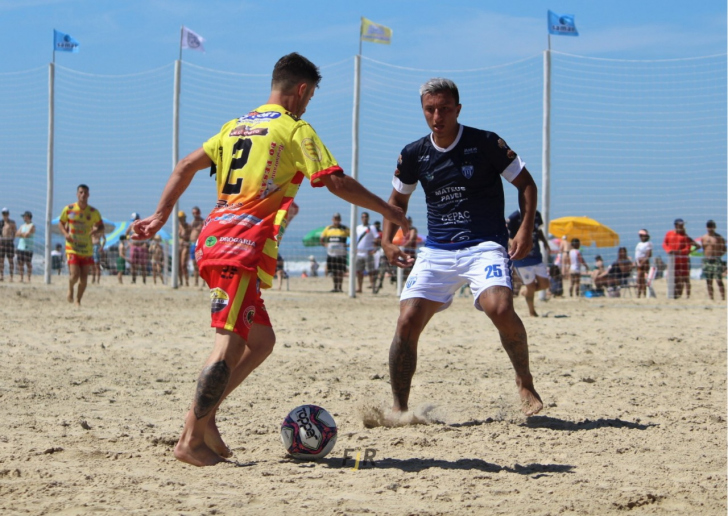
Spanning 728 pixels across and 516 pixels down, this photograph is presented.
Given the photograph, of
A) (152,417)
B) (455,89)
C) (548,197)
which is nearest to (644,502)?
(455,89)

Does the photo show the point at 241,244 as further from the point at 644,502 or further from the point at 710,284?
the point at 710,284

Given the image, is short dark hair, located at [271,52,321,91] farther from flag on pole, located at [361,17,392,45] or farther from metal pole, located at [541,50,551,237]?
flag on pole, located at [361,17,392,45]

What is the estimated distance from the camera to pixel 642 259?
1741 centimetres

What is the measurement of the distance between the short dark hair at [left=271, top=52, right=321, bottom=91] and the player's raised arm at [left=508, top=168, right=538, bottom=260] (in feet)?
5.45

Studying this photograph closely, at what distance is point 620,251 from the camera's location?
1791cm

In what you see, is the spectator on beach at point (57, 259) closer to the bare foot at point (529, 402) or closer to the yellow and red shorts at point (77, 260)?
the yellow and red shorts at point (77, 260)

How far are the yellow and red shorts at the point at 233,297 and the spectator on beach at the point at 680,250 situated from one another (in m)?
13.5

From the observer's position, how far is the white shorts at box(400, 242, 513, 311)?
5012 millimetres

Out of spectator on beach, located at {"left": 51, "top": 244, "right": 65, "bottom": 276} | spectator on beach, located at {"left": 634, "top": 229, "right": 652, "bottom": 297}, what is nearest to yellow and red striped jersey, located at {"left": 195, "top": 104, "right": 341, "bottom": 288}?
spectator on beach, located at {"left": 634, "top": 229, "right": 652, "bottom": 297}

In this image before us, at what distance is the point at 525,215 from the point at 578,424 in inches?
51.3

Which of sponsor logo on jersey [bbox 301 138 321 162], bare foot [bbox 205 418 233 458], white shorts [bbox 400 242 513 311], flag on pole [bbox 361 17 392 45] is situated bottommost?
bare foot [bbox 205 418 233 458]

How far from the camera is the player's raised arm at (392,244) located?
522 cm

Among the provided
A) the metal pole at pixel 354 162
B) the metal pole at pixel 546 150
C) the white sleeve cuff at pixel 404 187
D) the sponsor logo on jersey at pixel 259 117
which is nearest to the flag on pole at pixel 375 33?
the metal pole at pixel 354 162

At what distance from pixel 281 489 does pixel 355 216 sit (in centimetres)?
1242
